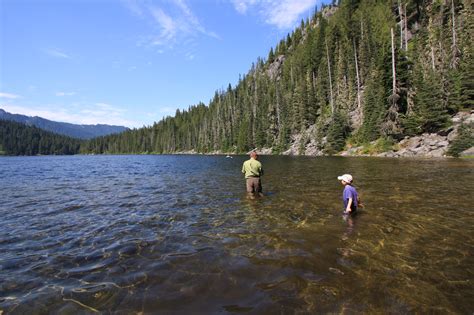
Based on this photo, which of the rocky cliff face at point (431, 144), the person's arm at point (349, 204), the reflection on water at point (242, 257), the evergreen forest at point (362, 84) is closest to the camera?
the reflection on water at point (242, 257)

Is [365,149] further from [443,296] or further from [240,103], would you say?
[240,103]

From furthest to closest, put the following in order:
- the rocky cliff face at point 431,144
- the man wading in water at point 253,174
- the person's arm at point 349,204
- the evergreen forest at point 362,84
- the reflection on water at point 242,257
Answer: the evergreen forest at point 362,84
the rocky cliff face at point 431,144
the man wading in water at point 253,174
the person's arm at point 349,204
the reflection on water at point 242,257

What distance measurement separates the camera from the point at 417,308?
4676 mm

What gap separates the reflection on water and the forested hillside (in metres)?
40.4

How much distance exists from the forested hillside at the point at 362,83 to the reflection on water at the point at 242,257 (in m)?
40.4

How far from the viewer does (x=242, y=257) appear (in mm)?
7105

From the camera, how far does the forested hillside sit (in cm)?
4568

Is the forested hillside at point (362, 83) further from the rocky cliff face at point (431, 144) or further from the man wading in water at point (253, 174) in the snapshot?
the man wading in water at point (253, 174)

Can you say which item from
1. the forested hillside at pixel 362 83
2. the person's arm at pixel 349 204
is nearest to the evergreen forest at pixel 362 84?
the forested hillside at pixel 362 83

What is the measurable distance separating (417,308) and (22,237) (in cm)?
1133

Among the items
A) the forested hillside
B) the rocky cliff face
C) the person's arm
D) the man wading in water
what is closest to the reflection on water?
the person's arm

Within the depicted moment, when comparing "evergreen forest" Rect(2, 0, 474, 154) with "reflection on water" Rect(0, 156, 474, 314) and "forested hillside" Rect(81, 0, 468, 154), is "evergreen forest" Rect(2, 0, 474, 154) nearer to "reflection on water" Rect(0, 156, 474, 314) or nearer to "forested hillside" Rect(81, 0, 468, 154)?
"forested hillside" Rect(81, 0, 468, 154)

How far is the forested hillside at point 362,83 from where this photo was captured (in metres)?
45.7

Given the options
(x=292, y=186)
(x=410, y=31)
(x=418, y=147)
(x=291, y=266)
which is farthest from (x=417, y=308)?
(x=410, y=31)
